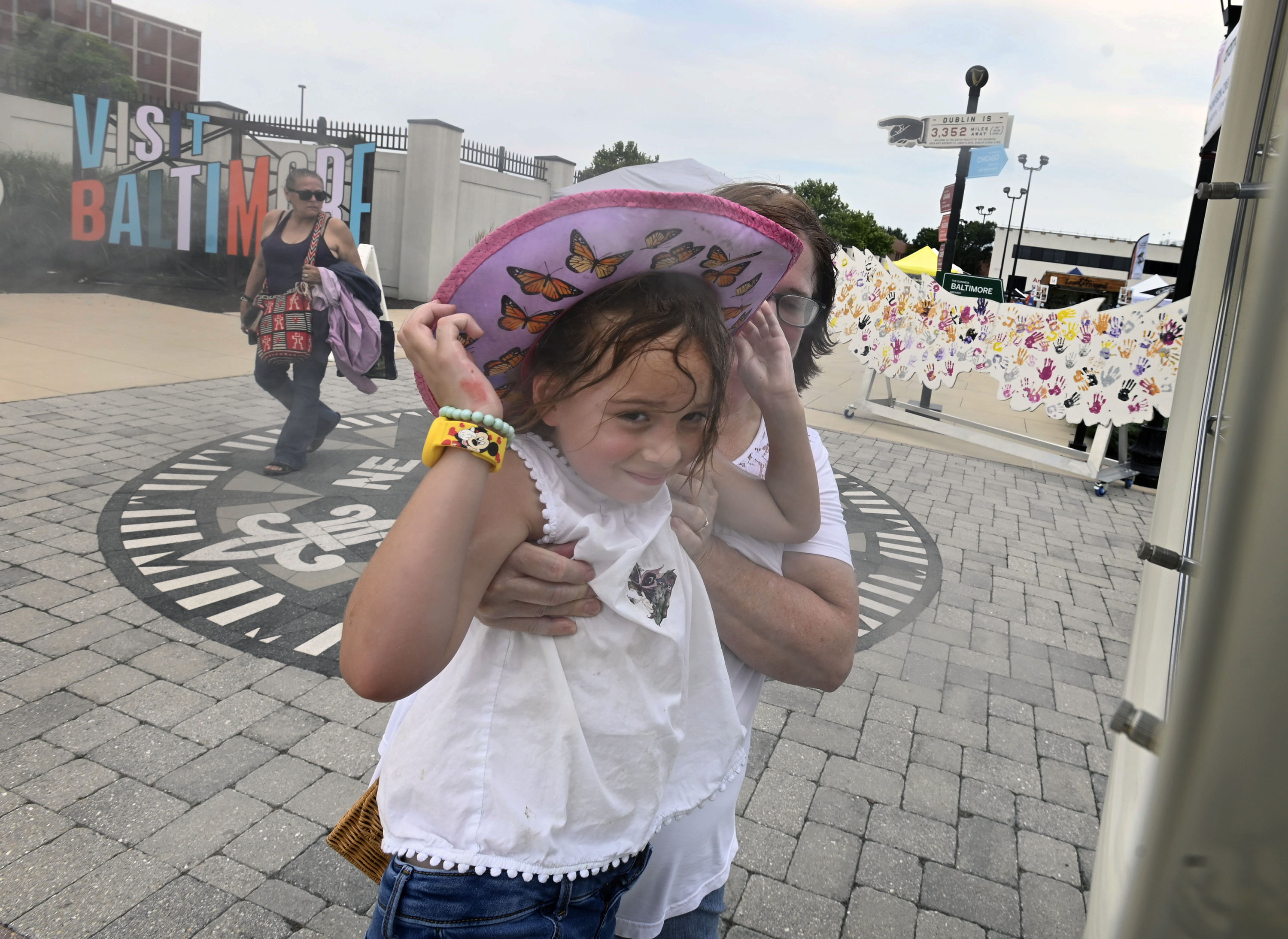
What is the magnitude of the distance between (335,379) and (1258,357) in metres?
10.1

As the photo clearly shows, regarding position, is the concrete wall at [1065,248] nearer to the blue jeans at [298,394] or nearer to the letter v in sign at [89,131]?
the letter v in sign at [89,131]

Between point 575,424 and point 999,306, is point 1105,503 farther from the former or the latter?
point 575,424

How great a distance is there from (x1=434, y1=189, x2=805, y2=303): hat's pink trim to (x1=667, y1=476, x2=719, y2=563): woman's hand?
0.41 metres

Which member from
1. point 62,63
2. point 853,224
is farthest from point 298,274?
point 853,224

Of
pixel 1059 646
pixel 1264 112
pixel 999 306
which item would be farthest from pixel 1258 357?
pixel 999 306

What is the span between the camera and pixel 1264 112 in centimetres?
78

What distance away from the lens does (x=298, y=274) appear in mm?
5801

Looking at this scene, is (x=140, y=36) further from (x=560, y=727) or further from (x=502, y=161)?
(x=560, y=727)

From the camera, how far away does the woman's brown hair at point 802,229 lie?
59.0 inches

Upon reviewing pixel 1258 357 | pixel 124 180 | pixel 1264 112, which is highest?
pixel 124 180

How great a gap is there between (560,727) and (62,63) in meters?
18.9

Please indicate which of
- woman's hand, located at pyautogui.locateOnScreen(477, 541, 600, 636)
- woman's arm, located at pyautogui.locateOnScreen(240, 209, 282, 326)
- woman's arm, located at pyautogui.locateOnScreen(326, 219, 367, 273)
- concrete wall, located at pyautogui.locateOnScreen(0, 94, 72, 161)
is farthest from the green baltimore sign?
concrete wall, located at pyautogui.locateOnScreen(0, 94, 72, 161)

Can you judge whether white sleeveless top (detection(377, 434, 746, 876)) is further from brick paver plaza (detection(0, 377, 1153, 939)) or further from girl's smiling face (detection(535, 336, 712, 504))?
brick paver plaza (detection(0, 377, 1153, 939))

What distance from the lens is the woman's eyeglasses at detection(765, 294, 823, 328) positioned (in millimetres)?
1527
